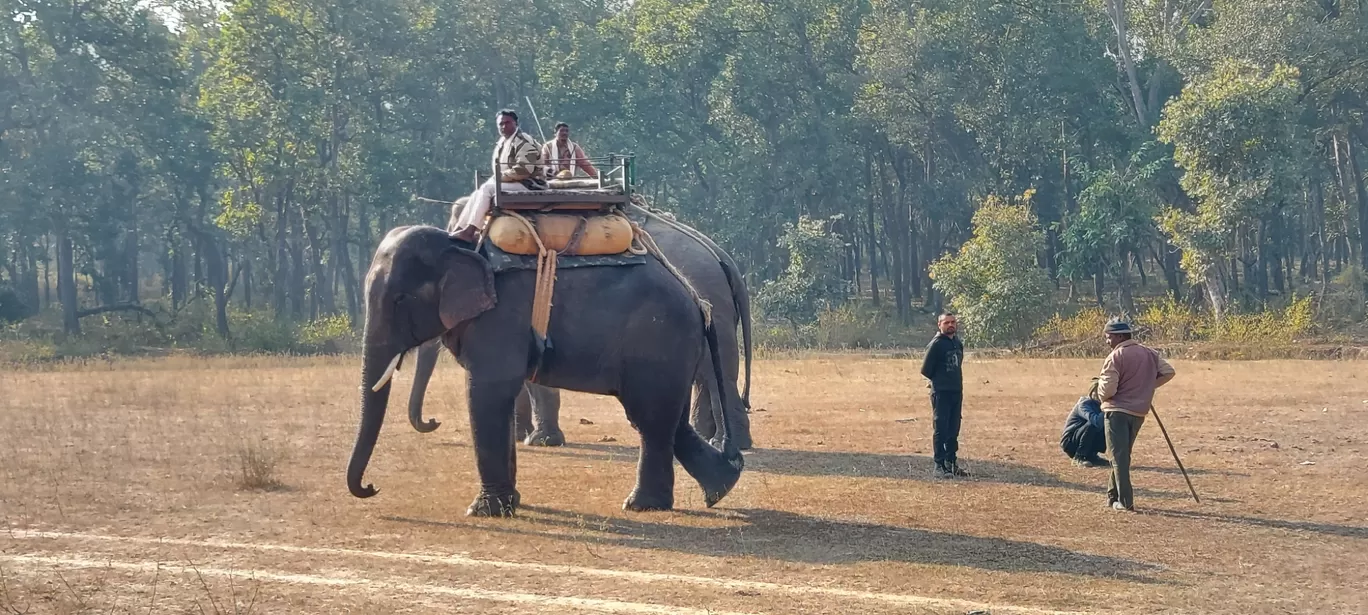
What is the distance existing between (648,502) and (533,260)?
2038 millimetres

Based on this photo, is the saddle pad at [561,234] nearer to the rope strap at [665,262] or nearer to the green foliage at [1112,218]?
the rope strap at [665,262]

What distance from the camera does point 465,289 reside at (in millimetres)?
10961

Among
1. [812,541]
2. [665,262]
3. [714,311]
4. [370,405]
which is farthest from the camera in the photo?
[714,311]

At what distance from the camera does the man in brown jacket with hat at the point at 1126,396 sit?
11.2m

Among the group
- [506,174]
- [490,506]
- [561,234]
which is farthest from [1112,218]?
[490,506]

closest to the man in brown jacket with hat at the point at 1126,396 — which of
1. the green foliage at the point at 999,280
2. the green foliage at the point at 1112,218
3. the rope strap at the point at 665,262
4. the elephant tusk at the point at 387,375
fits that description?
the rope strap at the point at 665,262

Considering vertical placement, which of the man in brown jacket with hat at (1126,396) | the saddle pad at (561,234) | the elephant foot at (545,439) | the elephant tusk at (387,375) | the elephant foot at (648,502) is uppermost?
the saddle pad at (561,234)

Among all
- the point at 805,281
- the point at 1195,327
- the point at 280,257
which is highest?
the point at 280,257

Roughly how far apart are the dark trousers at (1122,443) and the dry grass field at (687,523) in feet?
0.87

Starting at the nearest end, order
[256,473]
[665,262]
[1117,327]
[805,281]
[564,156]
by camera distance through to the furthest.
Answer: [1117,327], [665,262], [256,473], [564,156], [805,281]

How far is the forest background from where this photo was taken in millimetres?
39906

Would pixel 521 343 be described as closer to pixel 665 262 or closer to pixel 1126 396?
pixel 665 262

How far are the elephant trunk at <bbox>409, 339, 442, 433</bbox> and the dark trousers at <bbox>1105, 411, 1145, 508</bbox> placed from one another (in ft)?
19.1

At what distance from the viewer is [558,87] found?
5450cm
